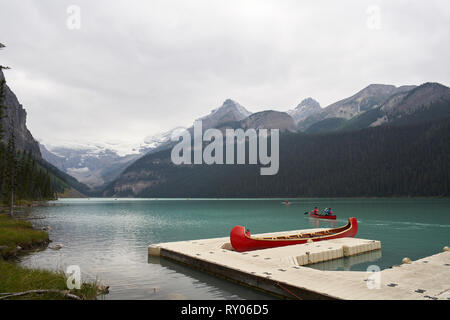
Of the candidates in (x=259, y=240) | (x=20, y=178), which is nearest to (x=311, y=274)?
(x=259, y=240)

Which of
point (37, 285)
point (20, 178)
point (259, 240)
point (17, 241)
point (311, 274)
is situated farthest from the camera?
point (20, 178)

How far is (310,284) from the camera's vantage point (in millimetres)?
15305

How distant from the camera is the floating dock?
1419 centimetres

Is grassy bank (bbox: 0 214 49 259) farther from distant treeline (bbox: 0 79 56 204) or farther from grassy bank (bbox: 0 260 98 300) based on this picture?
distant treeline (bbox: 0 79 56 204)

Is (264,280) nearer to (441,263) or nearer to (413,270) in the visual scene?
(413,270)

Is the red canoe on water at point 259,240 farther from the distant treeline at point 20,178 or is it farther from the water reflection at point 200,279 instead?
the distant treeline at point 20,178

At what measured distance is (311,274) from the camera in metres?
17.3

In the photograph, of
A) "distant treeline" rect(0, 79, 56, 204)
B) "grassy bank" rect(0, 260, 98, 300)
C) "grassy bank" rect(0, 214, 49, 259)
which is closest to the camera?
"grassy bank" rect(0, 260, 98, 300)

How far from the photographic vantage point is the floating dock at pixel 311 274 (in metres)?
14.2

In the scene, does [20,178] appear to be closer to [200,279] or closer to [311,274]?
[200,279]

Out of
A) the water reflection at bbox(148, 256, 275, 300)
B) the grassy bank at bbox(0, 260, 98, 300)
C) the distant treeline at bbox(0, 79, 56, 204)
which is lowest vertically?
the water reflection at bbox(148, 256, 275, 300)

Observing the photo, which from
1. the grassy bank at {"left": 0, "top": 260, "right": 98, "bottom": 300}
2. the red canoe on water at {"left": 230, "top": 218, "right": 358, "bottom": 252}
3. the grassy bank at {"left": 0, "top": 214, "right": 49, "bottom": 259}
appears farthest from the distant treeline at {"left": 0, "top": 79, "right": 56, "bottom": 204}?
the grassy bank at {"left": 0, "top": 260, "right": 98, "bottom": 300}

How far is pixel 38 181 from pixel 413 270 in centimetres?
14790
